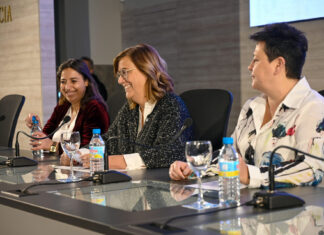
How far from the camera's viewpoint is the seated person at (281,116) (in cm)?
189

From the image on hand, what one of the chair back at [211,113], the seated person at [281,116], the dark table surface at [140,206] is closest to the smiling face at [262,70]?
the seated person at [281,116]

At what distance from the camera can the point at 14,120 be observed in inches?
154

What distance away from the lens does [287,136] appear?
81.9 inches

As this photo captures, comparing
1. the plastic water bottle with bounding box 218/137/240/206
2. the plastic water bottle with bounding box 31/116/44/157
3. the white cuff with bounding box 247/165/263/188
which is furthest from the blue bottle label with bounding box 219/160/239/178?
the plastic water bottle with bounding box 31/116/44/157

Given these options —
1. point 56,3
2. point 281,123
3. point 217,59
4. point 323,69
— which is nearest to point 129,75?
point 281,123

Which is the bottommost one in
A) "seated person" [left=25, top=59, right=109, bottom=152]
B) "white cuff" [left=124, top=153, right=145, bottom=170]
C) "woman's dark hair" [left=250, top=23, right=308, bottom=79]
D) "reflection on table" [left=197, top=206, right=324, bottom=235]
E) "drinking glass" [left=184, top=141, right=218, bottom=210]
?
"reflection on table" [left=197, top=206, right=324, bottom=235]

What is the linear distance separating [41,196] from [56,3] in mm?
4861

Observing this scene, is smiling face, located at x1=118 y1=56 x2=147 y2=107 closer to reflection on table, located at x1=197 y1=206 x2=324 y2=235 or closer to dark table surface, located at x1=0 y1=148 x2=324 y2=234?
dark table surface, located at x1=0 y1=148 x2=324 y2=234

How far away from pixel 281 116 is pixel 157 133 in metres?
0.71

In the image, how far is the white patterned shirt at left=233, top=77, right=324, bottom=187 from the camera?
1876 mm

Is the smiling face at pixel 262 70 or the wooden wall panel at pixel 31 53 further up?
the wooden wall panel at pixel 31 53

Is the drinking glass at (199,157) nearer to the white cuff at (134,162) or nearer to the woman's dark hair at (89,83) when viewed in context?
the white cuff at (134,162)

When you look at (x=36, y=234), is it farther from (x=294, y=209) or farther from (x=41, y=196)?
(x=294, y=209)

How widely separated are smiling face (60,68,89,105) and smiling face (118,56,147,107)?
2.22 ft
